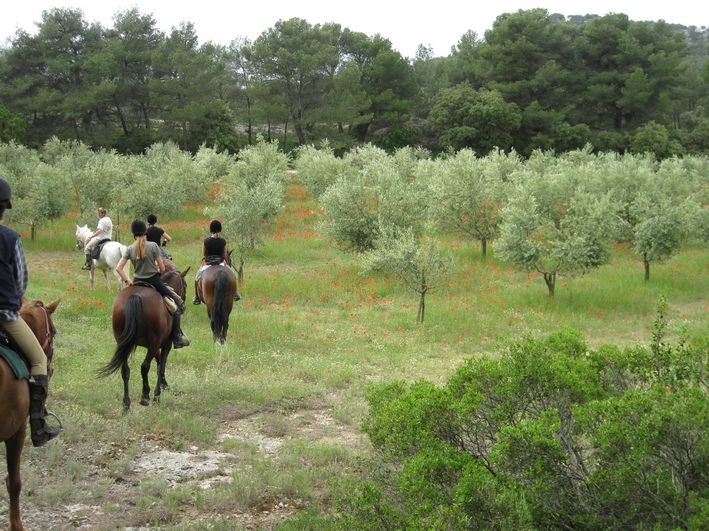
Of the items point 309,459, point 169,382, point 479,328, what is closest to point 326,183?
point 479,328

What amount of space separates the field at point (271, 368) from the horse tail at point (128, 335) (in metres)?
0.75

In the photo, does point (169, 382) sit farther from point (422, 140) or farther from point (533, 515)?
point (422, 140)

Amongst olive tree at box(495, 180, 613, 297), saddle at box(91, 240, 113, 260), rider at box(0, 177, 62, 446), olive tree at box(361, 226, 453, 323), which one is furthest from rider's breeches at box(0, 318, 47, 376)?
olive tree at box(495, 180, 613, 297)

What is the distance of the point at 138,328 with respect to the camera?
9.56m

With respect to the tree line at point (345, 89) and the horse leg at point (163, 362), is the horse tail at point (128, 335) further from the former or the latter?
the tree line at point (345, 89)

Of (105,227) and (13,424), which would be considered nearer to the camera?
(13,424)

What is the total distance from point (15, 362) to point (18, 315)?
0.47m

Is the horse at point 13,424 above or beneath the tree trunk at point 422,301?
above

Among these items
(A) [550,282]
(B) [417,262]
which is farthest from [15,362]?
(A) [550,282]

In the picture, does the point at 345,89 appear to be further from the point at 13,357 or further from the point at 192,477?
the point at 13,357

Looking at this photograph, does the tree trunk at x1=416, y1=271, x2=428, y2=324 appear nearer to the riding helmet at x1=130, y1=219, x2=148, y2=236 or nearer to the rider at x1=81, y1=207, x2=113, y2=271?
the riding helmet at x1=130, y1=219, x2=148, y2=236

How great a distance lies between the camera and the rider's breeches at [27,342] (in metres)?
6.02

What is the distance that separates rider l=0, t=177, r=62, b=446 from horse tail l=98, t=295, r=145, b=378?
292 cm

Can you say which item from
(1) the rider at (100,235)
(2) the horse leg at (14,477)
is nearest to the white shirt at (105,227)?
(1) the rider at (100,235)
